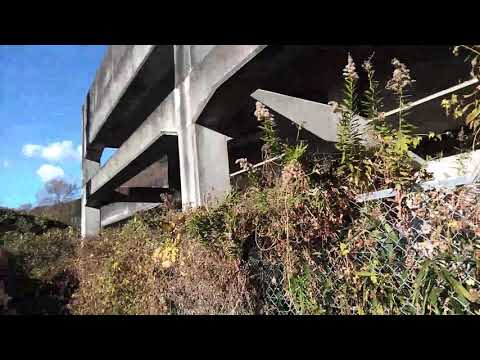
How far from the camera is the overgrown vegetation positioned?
185 centimetres

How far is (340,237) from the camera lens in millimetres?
2387

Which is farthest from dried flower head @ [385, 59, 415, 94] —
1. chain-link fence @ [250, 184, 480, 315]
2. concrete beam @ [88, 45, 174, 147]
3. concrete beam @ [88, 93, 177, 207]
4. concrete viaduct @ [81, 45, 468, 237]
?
concrete beam @ [88, 45, 174, 147]

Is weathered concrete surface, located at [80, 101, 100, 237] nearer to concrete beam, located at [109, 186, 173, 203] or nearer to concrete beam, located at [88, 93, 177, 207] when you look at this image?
concrete beam, located at [88, 93, 177, 207]

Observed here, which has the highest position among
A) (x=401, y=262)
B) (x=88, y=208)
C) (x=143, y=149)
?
(x=143, y=149)

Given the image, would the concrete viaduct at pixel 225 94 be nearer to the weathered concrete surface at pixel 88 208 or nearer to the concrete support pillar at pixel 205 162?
the concrete support pillar at pixel 205 162

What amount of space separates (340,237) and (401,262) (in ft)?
1.39

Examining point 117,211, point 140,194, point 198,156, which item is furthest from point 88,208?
point 198,156

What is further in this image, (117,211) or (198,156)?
(117,211)

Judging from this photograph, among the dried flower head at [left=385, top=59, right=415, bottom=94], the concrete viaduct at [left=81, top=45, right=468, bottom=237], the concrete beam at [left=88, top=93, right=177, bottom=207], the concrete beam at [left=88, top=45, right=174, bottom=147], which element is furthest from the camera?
the concrete beam at [left=88, top=45, right=174, bottom=147]

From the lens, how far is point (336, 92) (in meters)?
5.61

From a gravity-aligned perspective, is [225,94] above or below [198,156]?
→ above

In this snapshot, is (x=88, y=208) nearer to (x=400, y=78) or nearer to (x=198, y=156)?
(x=198, y=156)
